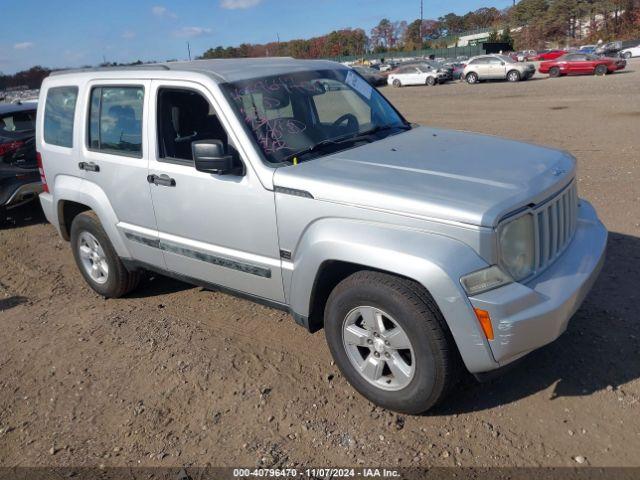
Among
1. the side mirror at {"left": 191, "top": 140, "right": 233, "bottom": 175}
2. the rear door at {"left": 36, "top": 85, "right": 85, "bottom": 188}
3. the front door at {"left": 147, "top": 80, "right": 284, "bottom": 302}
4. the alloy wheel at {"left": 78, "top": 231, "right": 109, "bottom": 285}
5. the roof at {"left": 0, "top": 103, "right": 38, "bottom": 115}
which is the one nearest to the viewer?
the side mirror at {"left": 191, "top": 140, "right": 233, "bottom": 175}

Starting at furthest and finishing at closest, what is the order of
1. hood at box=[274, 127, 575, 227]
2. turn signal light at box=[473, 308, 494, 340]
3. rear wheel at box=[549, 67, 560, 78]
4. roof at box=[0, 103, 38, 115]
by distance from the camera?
1. rear wheel at box=[549, 67, 560, 78]
2. roof at box=[0, 103, 38, 115]
3. hood at box=[274, 127, 575, 227]
4. turn signal light at box=[473, 308, 494, 340]

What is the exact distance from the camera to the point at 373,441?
3184 mm

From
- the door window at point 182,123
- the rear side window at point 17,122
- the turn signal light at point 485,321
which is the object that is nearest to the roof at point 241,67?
the door window at point 182,123

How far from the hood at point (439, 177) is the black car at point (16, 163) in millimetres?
5660

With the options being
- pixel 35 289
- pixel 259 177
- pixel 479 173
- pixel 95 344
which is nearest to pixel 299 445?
pixel 259 177

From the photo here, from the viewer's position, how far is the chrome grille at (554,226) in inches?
123

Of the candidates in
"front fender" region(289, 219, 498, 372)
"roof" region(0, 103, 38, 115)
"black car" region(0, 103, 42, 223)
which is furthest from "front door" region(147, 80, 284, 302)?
"roof" region(0, 103, 38, 115)

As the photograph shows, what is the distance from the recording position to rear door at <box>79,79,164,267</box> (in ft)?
14.2

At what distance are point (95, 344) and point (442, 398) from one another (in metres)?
2.85

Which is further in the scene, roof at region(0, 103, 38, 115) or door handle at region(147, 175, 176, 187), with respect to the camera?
roof at region(0, 103, 38, 115)

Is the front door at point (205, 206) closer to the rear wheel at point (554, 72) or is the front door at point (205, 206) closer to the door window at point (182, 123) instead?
the door window at point (182, 123)

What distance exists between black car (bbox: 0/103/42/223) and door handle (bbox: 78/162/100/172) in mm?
3449

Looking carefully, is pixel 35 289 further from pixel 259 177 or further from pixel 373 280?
pixel 373 280

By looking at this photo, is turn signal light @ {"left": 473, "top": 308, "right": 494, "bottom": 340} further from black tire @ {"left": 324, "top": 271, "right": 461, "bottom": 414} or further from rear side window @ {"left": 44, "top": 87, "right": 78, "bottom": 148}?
rear side window @ {"left": 44, "top": 87, "right": 78, "bottom": 148}
